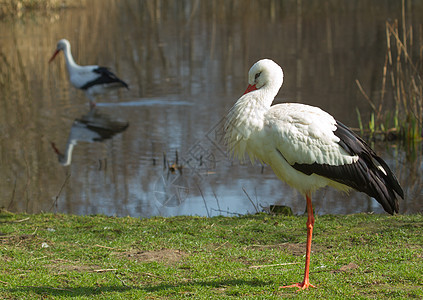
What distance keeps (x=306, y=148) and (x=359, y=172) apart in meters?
0.51

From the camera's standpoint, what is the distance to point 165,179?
9852mm

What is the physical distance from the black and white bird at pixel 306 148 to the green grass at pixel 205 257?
0.49 metres

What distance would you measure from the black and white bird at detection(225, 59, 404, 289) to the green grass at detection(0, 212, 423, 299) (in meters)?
0.49

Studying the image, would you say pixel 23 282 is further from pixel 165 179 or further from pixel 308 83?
A: pixel 308 83

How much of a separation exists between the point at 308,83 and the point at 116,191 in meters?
7.42

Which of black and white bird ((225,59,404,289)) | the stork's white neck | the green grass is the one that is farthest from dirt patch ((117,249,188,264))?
the stork's white neck

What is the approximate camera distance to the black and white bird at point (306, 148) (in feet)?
17.2

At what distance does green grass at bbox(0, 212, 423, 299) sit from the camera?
495 cm

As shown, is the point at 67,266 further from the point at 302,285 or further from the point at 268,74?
the point at 268,74

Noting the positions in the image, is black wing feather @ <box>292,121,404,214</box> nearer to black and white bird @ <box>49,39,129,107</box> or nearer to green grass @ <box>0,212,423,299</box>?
green grass @ <box>0,212,423,299</box>

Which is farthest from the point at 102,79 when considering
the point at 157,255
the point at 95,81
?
the point at 157,255

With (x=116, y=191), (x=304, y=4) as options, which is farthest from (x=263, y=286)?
(x=304, y=4)

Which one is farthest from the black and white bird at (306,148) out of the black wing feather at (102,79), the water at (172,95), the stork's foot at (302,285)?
the black wing feather at (102,79)

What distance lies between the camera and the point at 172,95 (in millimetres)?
14930
